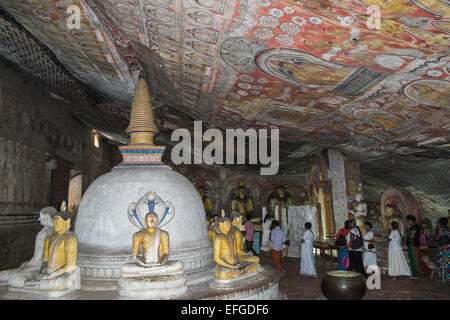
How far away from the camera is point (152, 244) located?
4.25 m

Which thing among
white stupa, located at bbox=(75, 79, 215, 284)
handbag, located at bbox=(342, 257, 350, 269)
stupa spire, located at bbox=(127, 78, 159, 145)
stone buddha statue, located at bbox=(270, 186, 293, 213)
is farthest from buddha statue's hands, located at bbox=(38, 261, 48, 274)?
stone buddha statue, located at bbox=(270, 186, 293, 213)

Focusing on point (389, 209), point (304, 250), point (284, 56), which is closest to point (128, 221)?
point (284, 56)

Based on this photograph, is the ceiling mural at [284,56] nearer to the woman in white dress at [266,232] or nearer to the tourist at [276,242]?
the tourist at [276,242]

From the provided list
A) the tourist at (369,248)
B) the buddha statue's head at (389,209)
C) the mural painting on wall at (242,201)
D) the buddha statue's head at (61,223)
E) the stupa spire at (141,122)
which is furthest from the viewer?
the mural painting on wall at (242,201)

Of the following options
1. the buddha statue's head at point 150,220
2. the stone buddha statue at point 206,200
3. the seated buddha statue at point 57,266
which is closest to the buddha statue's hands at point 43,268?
the seated buddha statue at point 57,266

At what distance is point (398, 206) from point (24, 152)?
414 inches

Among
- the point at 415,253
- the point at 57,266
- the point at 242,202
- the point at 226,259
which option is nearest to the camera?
the point at 57,266

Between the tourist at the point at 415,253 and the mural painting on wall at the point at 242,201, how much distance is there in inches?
376

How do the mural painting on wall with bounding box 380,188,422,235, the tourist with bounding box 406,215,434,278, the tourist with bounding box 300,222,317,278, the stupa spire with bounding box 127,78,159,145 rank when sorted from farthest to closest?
the mural painting on wall with bounding box 380,188,422,235 → the tourist with bounding box 300,222,317,278 → the tourist with bounding box 406,215,434,278 → the stupa spire with bounding box 127,78,159,145

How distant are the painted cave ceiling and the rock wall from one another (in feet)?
2.27

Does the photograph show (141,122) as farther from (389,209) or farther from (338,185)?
(389,209)

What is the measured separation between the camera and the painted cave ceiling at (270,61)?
391 centimetres

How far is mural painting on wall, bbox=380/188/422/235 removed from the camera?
912cm

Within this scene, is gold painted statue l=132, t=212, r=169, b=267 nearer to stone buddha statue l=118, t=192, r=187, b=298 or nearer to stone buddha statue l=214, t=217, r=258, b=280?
stone buddha statue l=118, t=192, r=187, b=298
